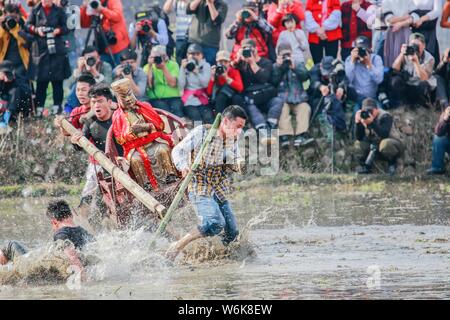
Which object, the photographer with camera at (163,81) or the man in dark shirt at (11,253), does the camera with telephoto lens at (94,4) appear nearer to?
the photographer with camera at (163,81)

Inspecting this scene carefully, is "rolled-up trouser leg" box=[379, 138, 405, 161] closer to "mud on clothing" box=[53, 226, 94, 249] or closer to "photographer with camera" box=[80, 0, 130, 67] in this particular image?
"photographer with camera" box=[80, 0, 130, 67]

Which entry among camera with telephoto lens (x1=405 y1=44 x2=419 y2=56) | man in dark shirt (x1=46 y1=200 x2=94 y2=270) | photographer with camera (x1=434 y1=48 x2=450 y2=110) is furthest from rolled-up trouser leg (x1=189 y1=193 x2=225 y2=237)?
photographer with camera (x1=434 y1=48 x2=450 y2=110)

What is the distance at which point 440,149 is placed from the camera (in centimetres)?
1841

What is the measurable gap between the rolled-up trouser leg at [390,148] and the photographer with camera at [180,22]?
307 cm

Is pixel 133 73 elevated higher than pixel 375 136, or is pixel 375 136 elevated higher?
pixel 133 73

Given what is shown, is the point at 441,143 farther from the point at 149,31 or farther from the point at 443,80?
the point at 149,31

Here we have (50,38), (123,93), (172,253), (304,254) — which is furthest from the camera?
(50,38)

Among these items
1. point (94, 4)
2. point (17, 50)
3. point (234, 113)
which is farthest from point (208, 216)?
point (17, 50)

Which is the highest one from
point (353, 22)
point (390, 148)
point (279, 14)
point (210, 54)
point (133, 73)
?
point (279, 14)

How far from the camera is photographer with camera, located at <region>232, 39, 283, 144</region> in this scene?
18.9 m

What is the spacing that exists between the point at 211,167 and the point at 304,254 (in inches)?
57.3

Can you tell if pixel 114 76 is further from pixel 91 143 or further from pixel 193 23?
pixel 91 143

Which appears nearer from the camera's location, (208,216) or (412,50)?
(208,216)
